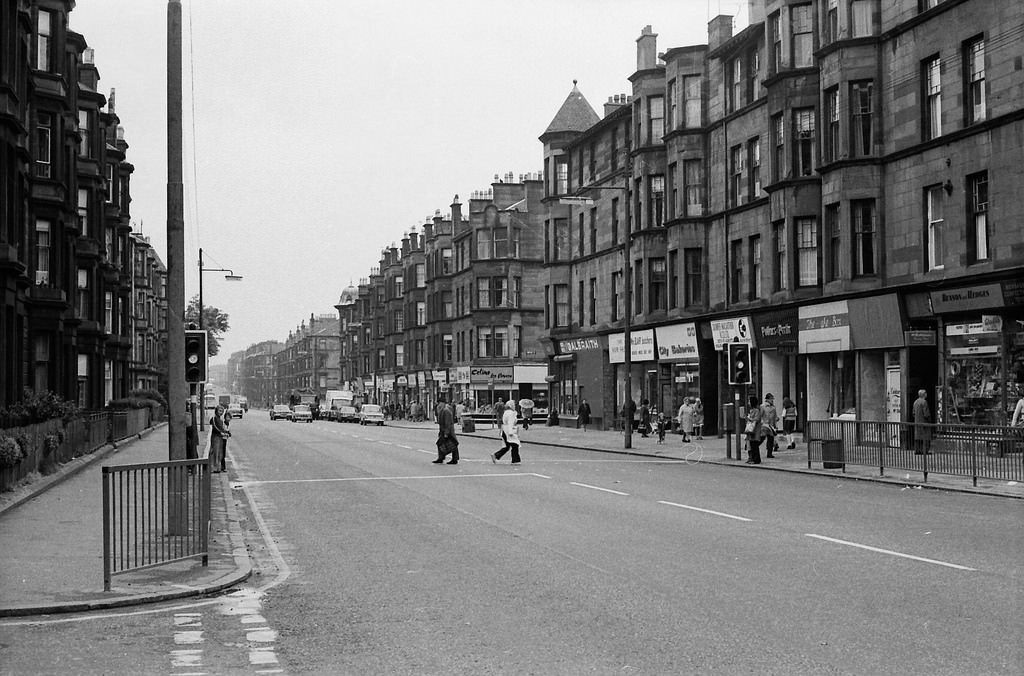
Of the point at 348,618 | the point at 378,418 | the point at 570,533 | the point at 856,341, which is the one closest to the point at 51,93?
the point at 856,341

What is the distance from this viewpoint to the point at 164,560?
38.4 ft

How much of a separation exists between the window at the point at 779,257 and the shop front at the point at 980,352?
874 centimetres

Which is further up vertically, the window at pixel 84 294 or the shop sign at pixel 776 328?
the window at pixel 84 294

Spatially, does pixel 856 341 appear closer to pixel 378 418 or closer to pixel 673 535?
pixel 673 535

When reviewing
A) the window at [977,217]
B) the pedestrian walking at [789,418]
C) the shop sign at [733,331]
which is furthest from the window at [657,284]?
the window at [977,217]

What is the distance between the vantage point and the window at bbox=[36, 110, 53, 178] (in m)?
38.2

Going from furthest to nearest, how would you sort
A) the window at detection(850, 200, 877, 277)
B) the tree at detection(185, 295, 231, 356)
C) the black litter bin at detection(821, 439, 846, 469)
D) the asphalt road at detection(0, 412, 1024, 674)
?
the tree at detection(185, 295, 231, 356)
the window at detection(850, 200, 877, 277)
the black litter bin at detection(821, 439, 846, 469)
the asphalt road at detection(0, 412, 1024, 674)

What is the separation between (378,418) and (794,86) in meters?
49.9

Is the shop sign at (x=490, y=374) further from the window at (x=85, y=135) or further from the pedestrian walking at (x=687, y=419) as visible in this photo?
the pedestrian walking at (x=687, y=419)

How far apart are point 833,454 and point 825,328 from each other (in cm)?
1004

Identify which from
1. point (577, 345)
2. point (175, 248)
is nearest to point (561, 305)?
point (577, 345)

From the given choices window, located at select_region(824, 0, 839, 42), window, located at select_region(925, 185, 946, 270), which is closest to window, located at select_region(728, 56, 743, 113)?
window, located at select_region(824, 0, 839, 42)

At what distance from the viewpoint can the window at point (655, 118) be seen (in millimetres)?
49844

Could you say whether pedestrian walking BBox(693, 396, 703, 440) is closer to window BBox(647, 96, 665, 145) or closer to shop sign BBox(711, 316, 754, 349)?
shop sign BBox(711, 316, 754, 349)
